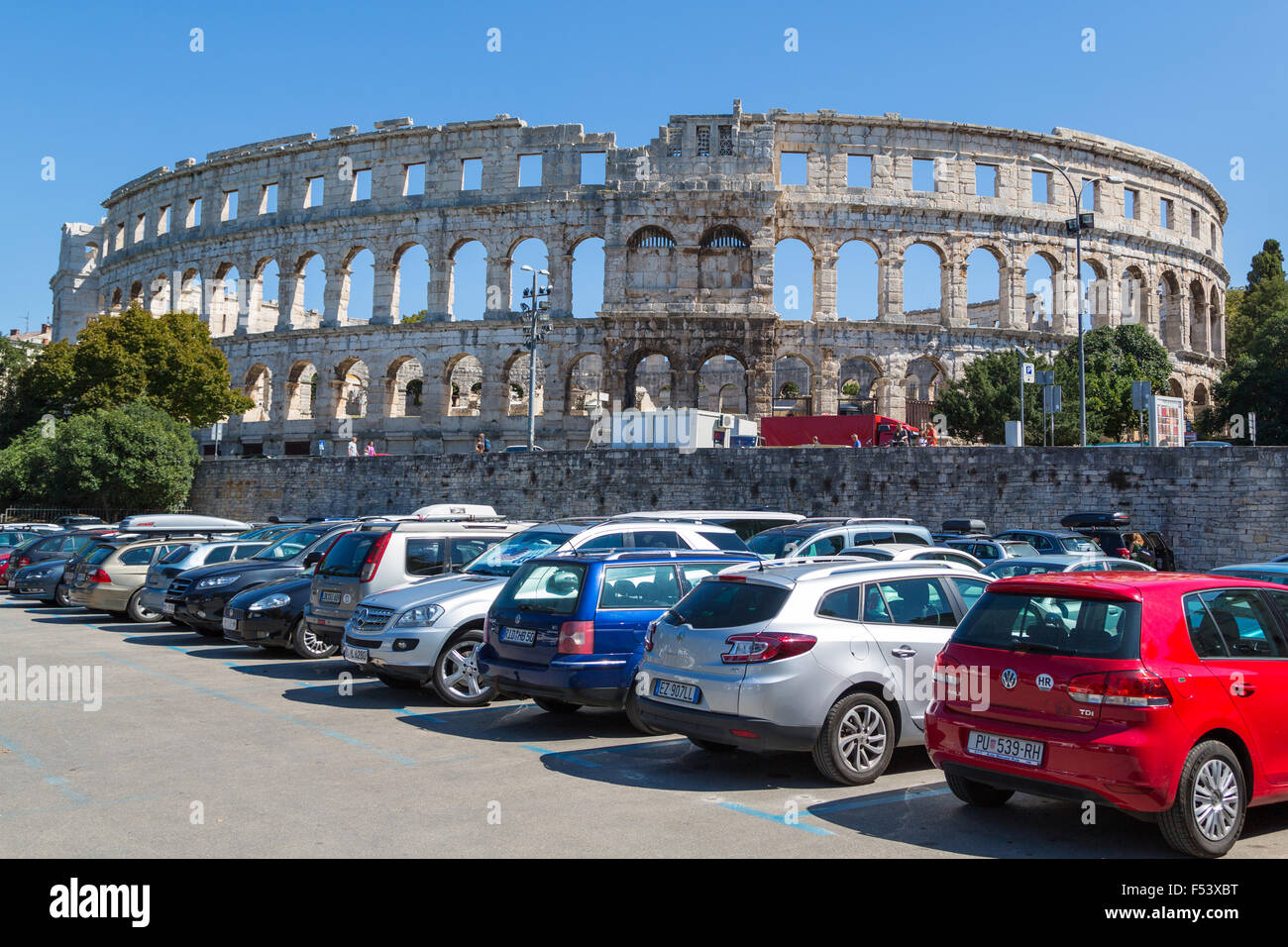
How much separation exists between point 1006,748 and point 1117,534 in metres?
19.2

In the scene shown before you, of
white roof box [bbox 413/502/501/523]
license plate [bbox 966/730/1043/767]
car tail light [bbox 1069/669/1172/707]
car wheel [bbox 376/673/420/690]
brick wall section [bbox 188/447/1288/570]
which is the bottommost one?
car wheel [bbox 376/673/420/690]

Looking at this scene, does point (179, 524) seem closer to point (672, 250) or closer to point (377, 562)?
point (377, 562)

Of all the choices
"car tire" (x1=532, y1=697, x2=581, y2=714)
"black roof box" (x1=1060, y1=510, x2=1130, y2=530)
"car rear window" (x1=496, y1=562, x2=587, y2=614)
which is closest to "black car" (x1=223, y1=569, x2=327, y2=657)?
"car tire" (x1=532, y1=697, x2=581, y2=714)

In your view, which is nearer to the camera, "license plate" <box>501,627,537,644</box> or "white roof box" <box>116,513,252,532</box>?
"license plate" <box>501,627,537,644</box>

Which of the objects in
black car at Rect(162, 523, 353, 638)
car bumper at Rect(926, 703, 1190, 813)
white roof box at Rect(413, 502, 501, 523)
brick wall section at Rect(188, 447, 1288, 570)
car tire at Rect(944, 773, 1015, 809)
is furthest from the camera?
brick wall section at Rect(188, 447, 1288, 570)

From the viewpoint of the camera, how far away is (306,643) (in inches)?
547

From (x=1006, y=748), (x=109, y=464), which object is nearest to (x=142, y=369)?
(x=109, y=464)

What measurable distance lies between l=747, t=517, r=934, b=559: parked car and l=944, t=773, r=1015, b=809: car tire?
889 centimetres

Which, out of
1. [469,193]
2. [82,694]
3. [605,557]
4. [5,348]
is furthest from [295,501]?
[605,557]

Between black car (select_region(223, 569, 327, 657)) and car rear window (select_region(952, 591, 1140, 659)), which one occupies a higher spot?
car rear window (select_region(952, 591, 1140, 659))

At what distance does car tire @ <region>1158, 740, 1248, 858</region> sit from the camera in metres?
5.57

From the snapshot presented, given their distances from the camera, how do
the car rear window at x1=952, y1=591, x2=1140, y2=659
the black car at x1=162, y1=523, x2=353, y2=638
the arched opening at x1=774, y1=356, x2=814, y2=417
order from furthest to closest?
the arched opening at x1=774, y1=356, x2=814, y2=417
the black car at x1=162, y1=523, x2=353, y2=638
the car rear window at x1=952, y1=591, x2=1140, y2=659

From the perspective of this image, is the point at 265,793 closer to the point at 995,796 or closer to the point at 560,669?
the point at 560,669

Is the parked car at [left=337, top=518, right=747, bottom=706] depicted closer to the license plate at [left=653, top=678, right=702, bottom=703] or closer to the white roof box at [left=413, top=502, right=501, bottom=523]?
the license plate at [left=653, top=678, right=702, bottom=703]
